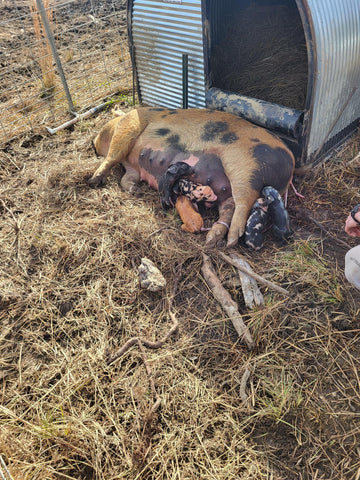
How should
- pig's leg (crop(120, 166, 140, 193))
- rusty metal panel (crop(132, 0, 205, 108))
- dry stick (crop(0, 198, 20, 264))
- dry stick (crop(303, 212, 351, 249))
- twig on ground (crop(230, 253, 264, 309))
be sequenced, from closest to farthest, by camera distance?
twig on ground (crop(230, 253, 264, 309)), dry stick (crop(303, 212, 351, 249)), dry stick (crop(0, 198, 20, 264)), pig's leg (crop(120, 166, 140, 193)), rusty metal panel (crop(132, 0, 205, 108))

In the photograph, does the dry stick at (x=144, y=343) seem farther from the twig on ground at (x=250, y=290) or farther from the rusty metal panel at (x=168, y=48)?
the rusty metal panel at (x=168, y=48)

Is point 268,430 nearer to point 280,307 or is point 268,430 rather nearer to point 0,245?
point 280,307

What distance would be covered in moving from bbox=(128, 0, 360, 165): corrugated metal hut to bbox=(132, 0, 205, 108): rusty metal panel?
0.04 ft

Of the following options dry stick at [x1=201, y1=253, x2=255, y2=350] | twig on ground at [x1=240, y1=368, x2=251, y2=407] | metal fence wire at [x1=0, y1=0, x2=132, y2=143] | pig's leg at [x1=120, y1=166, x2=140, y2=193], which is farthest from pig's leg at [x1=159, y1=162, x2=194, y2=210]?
metal fence wire at [x1=0, y1=0, x2=132, y2=143]

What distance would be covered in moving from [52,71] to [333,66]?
178 inches

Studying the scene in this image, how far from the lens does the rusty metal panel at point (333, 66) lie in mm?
3582

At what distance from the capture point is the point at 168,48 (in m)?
5.12

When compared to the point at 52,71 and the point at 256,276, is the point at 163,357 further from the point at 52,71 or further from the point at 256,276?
the point at 52,71

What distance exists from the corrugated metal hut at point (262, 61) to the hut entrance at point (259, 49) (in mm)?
14

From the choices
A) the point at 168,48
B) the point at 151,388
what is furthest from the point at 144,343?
the point at 168,48

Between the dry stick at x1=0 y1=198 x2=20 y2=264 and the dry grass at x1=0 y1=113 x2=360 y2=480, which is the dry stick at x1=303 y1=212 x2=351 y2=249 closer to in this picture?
the dry grass at x1=0 y1=113 x2=360 y2=480

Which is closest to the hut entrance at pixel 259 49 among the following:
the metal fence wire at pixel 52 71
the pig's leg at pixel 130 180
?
the pig's leg at pixel 130 180

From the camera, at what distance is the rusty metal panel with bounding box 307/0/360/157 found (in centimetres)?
358

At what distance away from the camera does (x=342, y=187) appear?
170 inches
